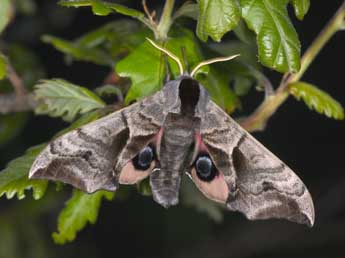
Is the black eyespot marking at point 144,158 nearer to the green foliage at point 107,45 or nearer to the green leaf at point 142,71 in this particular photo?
the green leaf at point 142,71

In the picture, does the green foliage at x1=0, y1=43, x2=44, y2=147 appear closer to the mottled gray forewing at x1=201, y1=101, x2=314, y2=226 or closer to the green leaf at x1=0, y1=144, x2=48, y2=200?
the green leaf at x1=0, y1=144, x2=48, y2=200

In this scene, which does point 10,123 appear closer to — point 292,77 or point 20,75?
point 20,75

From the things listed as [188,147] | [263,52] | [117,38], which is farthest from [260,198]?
[117,38]

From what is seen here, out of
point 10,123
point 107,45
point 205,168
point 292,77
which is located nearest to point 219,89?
point 292,77

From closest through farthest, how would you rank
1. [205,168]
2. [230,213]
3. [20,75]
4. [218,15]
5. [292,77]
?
[218,15], [205,168], [292,77], [20,75], [230,213]

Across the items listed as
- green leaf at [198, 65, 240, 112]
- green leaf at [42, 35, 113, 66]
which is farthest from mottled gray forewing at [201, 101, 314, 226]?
green leaf at [42, 35, 113, 66]

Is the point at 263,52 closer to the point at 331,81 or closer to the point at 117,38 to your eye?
the point at 117,38
